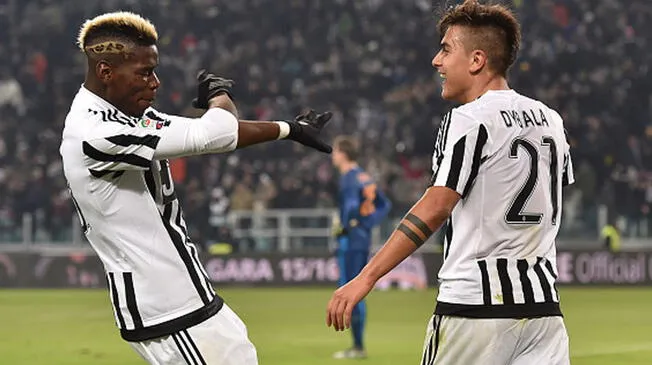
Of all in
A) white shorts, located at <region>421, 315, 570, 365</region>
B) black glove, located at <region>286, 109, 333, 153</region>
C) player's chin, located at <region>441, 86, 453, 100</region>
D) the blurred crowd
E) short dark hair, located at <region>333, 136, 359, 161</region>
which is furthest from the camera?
the blurred crowd

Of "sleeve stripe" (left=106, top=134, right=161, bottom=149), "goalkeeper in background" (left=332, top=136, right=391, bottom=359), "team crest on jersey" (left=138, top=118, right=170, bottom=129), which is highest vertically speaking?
"team crest on jersey" (left=138, top=118, right=170, bottom=129)

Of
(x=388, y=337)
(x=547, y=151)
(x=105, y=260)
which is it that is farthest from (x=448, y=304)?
(x=388, y=337)

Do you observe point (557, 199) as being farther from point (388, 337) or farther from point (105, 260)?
point (388, 337)

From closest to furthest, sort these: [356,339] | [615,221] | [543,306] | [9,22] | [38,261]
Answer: [543,306] → [356,339] → [615,221] → [38,261] → [9,22]

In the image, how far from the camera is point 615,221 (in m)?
24.1

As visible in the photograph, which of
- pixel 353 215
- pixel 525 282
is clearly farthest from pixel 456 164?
pixel 353 215

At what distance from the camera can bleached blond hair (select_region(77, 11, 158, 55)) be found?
16.6 feet

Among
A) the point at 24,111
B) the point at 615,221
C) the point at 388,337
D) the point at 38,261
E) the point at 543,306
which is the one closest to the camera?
the point at 543,306

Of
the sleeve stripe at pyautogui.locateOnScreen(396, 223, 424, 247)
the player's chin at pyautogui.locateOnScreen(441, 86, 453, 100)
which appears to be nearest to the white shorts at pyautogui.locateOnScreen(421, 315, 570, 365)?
the sleeve stripe at pyautogui.locateOnScreen(396, 223, 424, 247)

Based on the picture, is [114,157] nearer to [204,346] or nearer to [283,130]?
[283,130]

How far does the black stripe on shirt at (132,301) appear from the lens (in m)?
5.05

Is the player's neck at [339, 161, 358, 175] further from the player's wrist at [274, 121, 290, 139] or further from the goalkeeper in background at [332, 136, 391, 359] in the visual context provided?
the player's wrist at [274, 121, 290, 139]

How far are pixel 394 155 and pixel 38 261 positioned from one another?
26.4ft

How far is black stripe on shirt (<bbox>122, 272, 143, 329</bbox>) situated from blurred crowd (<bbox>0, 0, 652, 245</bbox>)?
1987cm
